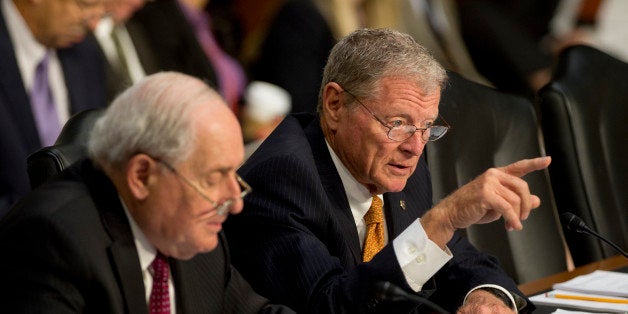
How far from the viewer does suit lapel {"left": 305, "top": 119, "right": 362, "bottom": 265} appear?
2.74 m

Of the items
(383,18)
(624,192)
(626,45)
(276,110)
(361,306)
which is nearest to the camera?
(361,306)

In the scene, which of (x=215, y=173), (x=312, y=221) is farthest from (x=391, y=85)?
(x=215, y=173)

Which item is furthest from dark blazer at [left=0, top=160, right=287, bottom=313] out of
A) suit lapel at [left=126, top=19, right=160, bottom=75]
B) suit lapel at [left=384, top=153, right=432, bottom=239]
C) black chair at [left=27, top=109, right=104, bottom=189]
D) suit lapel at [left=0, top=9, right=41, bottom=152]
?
suit lapel at [left=126, top=19, right=160, bottom=75]

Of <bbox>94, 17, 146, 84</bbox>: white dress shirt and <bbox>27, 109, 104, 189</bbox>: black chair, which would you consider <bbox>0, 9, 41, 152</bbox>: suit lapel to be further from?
<bbox>27, 109, 104, 189</bbox>: black chair

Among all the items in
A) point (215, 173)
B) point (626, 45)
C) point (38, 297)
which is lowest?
point (626, 45)

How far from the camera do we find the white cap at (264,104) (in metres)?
5.25

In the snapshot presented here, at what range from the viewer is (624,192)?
377cm

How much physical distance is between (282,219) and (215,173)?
0.52 m

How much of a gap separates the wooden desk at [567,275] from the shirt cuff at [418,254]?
0.56 metres

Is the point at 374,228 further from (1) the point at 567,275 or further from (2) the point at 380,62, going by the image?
(1) the point at 567,275

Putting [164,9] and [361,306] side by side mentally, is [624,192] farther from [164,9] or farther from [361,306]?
[164,9]

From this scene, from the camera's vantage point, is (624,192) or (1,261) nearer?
(1,261)

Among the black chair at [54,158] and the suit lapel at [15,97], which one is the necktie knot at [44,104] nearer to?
the suit lapel at [15,97]

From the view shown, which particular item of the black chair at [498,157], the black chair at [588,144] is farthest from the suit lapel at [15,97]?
the black chair at [588,144]
